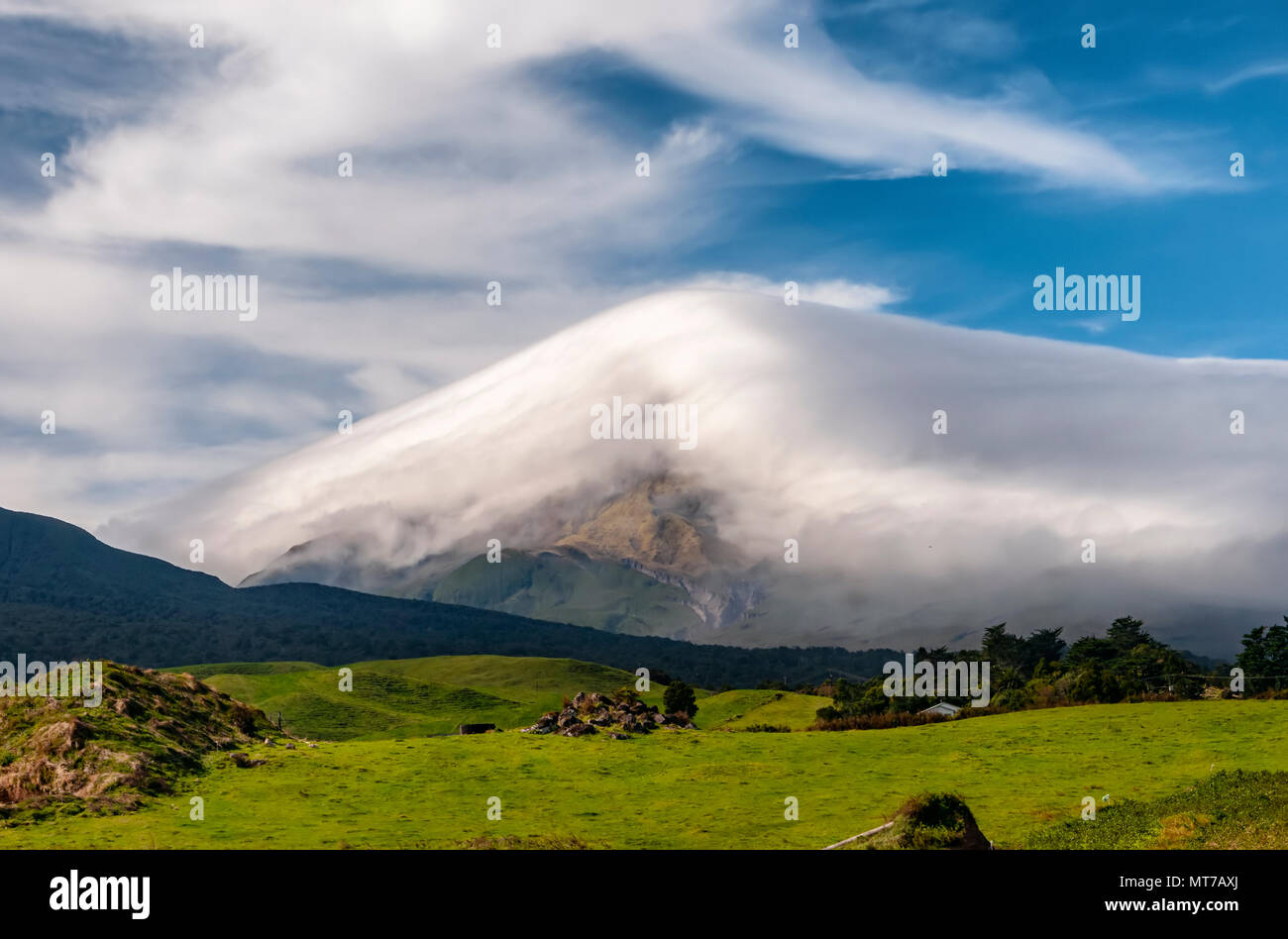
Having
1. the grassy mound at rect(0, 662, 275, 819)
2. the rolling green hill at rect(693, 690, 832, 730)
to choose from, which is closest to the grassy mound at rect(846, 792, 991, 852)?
the grassy mound at rect(0, 662, 275, 819)

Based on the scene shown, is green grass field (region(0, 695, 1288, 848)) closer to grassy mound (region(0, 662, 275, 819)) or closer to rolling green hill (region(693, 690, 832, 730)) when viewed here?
grassy mound (region(0, 662, 275, 819))

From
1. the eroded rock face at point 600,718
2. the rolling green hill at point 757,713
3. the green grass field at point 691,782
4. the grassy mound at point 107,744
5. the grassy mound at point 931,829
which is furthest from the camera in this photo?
the rolling green hill at point 757,713

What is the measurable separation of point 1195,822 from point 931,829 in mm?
17649

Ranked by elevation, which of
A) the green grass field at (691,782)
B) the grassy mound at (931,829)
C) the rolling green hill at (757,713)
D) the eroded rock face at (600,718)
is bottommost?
the rolling green hill at (757,713)

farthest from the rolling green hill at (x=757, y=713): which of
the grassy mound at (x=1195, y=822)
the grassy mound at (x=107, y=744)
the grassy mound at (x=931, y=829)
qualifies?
the grassy mound at (x=931, y=829)

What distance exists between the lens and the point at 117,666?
7525 cm

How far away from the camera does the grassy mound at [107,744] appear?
57.6 meters

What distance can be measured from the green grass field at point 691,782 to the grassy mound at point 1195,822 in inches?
68.9

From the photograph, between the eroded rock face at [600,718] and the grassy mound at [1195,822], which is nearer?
the grassy mound at [1195,822]

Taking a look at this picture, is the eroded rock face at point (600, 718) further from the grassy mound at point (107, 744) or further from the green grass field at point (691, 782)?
the grassy mound at point (107, 744)

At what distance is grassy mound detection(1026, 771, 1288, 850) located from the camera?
141 ft
